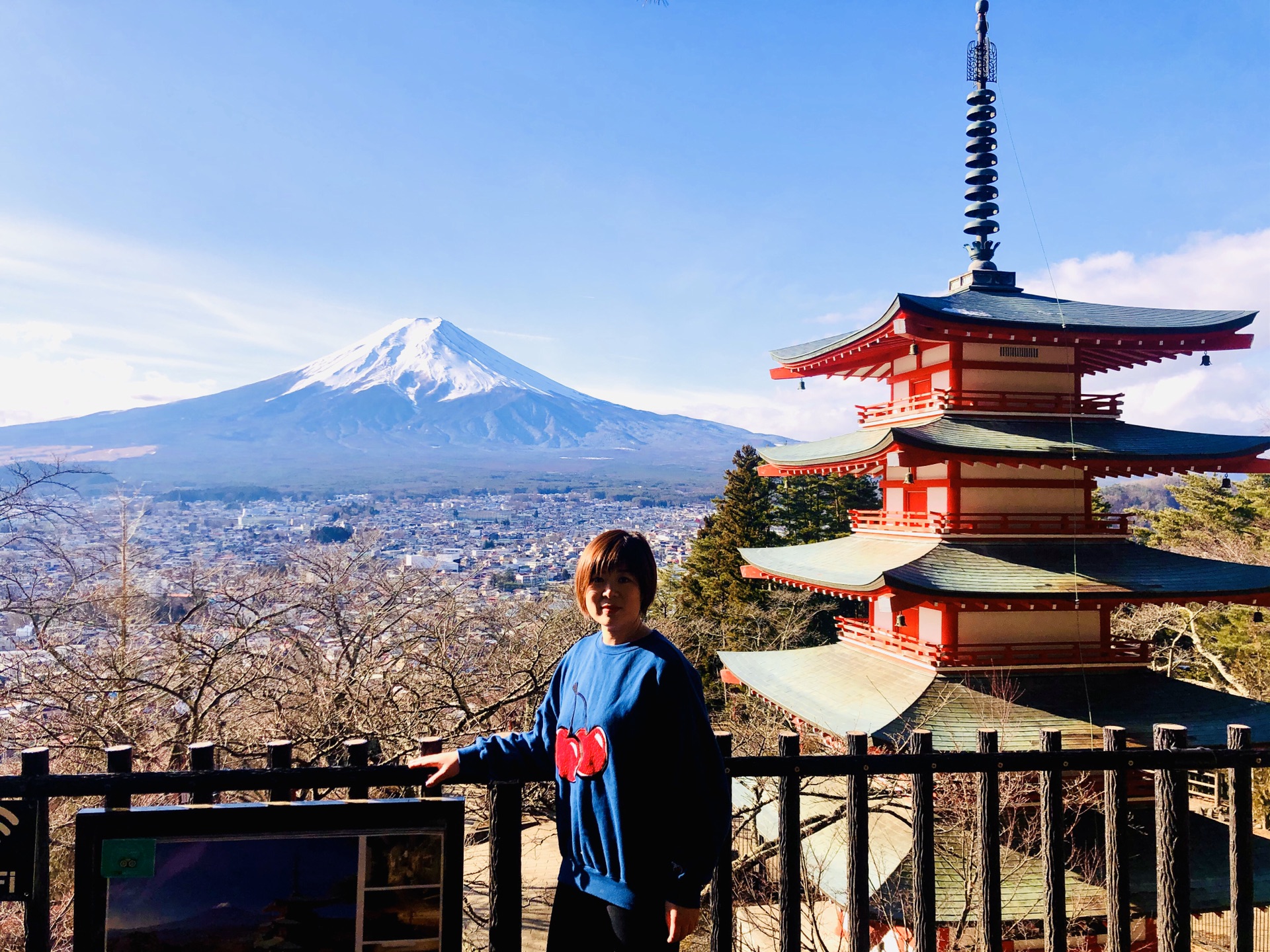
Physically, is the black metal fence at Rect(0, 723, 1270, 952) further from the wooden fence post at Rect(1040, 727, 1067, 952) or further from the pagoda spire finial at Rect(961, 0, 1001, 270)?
the pagoda spire finial at Rect(961, 0, 1001, 270)

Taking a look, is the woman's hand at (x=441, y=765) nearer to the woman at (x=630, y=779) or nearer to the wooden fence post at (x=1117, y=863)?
the woman at (x=630, y=779)

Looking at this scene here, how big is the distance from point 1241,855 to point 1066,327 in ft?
24.5

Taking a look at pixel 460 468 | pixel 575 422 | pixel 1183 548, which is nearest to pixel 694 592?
pixel 1183 548

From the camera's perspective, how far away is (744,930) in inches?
371

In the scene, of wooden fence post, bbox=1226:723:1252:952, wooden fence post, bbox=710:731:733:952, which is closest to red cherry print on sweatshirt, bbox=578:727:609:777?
wooden fence post, bbox=710:731:733:952

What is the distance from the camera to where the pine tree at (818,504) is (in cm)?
2498

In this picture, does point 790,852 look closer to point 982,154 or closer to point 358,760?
point 358,760

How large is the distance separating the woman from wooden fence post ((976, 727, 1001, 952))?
1.16m

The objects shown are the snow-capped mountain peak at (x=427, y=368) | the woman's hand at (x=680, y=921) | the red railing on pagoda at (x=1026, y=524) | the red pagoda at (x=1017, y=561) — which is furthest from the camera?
the snow-capped mountain peak at (x=427, y=368)

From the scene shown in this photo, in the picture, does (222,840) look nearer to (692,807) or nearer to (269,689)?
(692,807)

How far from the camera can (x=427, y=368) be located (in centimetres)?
13538

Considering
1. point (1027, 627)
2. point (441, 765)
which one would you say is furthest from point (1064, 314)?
point (441, 765)

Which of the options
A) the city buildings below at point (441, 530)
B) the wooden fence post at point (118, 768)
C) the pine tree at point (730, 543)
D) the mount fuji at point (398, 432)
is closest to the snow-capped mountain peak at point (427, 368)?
the mount fuji at point (398, 432)

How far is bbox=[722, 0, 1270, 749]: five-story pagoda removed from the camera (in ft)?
27.5
